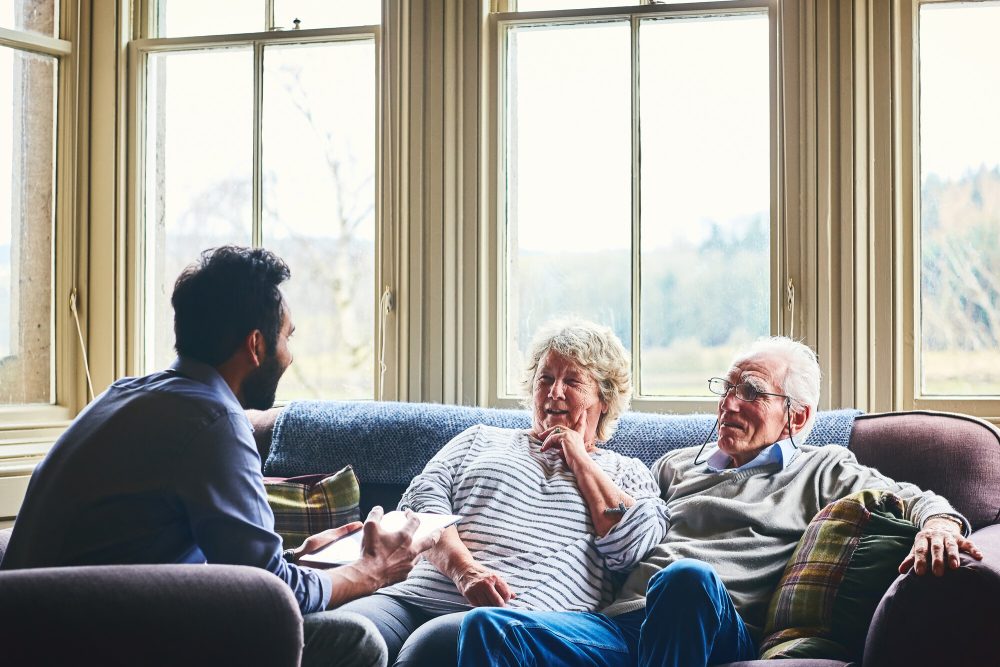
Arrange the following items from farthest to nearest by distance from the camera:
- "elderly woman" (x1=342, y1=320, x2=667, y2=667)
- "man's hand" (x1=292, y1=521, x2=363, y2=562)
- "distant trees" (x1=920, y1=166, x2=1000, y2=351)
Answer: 1. "distant trees" (x1=920, y1=166, x2=1000, y2=351)
2. "elderly woman" (x1=342, y1=320, x2=667, y2=667)
3. "man's hand" (x1=292, y1=521, x2=363, y2=562)

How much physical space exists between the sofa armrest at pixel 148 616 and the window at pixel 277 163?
1.72 meters

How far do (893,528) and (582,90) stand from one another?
67.1 inches

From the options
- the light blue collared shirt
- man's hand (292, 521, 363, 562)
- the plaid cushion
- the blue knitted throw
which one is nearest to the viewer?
man's hand (292, 521, 363, 562)

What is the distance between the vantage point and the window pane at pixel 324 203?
3154 millimetres

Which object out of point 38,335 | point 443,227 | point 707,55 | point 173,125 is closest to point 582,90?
point 707,55

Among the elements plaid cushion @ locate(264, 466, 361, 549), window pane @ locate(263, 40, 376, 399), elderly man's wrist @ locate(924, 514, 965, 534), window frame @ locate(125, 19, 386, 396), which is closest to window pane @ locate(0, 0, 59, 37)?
window frame @ locate(125, 19, 386, 396)

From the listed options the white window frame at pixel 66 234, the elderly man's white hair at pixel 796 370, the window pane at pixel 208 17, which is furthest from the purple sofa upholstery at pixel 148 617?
the window pane at pixel 208 17

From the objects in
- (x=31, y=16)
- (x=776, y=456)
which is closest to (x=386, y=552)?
(x=776, y=456)

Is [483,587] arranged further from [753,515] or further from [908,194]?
[908,194]

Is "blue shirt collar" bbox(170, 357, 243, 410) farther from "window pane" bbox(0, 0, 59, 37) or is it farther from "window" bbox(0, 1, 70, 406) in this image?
"window pane" bbox(0, 0, 59, 37)

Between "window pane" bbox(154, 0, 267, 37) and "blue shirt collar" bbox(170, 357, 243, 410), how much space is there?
1.91 meters

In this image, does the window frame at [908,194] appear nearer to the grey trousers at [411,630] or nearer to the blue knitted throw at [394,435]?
the blue knitted throw at [394,435]

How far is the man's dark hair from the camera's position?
64.7 inches

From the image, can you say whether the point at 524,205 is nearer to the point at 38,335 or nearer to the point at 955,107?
the point at 955,107
